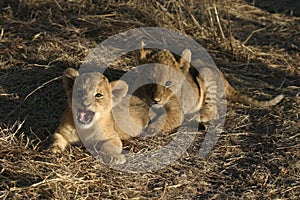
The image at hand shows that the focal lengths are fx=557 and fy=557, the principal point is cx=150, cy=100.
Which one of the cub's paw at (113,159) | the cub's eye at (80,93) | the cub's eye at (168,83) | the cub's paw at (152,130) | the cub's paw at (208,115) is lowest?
the cub's paw at (208,115)

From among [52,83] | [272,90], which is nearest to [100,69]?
[52,83]

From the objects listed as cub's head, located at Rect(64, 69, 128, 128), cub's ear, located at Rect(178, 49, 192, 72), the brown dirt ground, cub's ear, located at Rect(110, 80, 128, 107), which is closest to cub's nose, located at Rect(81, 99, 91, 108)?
cub's head, located at Rect(64, 69, 128, 128)

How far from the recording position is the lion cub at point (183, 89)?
5.80m

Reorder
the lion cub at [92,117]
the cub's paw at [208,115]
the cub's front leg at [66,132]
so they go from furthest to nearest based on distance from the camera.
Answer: the cub's paw at [208,115], the cub's front leg at [66,132], the lion cub at [92,117]

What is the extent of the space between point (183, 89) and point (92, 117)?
1.46 m

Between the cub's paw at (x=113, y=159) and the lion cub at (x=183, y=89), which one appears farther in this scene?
the lion cub at (x=183, y=89)

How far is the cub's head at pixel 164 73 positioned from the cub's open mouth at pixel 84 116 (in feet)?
3.01

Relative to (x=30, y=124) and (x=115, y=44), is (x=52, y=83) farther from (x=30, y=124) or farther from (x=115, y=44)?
(x=115, y=44)

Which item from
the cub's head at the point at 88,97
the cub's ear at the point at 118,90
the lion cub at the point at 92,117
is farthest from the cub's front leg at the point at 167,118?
the cub's head at the point at 88,97

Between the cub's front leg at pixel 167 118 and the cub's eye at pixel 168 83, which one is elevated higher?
the cub's eye at pixel 168 83

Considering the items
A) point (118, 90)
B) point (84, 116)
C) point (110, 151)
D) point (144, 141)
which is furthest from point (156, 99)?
point (84, 116)

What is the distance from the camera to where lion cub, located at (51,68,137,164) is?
16.1 ft

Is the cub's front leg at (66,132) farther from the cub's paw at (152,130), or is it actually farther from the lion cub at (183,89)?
the lion cub at (183,89)

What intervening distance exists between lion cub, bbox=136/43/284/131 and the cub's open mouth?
36.2 inches
